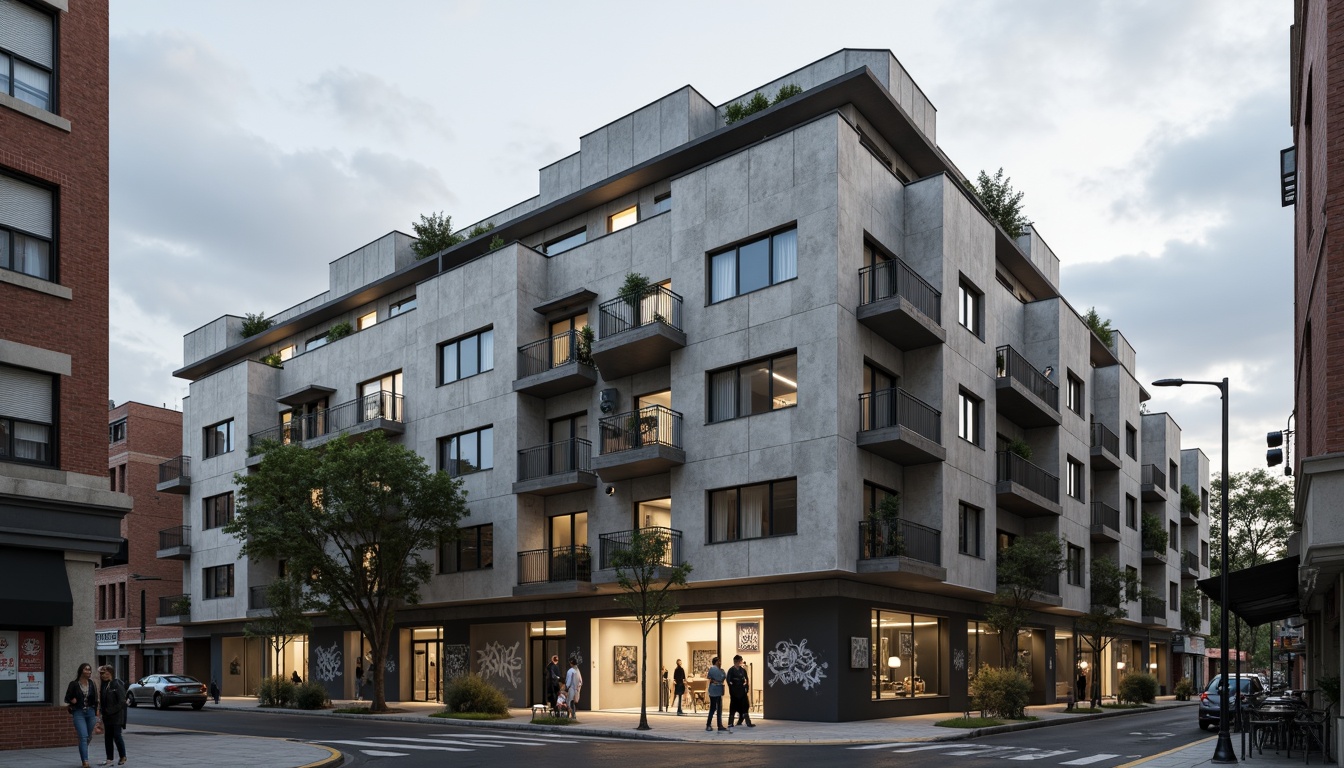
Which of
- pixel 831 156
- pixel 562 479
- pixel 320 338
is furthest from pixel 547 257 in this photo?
pixel 320 338

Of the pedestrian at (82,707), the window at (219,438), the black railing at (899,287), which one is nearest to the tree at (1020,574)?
the black railing at (899,287)

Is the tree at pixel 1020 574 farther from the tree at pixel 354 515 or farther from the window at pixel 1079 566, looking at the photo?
the tree at pixel 354 515

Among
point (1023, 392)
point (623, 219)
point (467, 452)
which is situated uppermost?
point (623, 219)

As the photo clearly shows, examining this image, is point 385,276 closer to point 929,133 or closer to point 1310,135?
point 929,133

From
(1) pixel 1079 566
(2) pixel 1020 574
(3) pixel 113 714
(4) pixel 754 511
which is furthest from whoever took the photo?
(1) pixel 1079 566

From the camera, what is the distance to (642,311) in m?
35.0

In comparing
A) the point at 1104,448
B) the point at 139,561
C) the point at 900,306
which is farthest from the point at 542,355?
the point at 139,561

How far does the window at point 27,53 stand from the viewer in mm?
20625

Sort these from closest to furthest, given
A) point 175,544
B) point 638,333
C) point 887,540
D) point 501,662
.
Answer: point 887,540
point 638,333
point 501,662
point 175,544

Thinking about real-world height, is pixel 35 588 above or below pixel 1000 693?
above

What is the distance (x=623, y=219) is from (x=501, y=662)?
633 inches

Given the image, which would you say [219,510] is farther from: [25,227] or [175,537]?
[25,227]

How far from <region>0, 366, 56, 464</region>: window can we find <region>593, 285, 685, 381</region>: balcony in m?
16.5

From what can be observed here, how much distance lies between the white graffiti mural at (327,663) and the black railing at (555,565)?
44.8 feet
